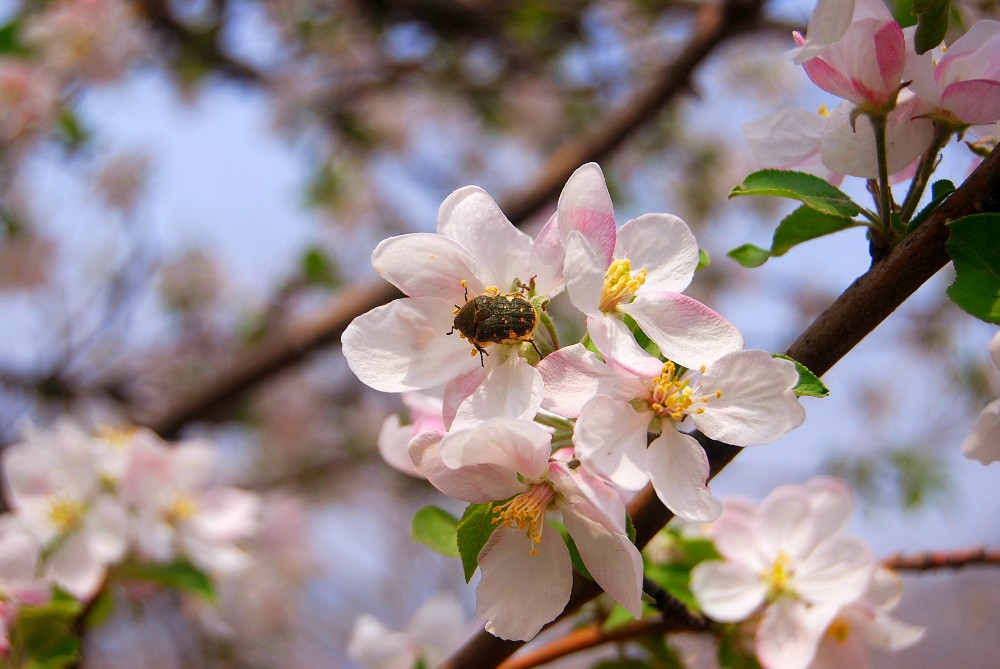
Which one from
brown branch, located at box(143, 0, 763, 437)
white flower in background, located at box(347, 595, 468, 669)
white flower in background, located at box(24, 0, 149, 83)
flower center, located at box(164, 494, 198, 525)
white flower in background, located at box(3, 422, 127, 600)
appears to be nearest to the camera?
white flower in background, located at box(347, 595, 468, 669)

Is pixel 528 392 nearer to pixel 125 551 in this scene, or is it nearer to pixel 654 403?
pixel 654 403

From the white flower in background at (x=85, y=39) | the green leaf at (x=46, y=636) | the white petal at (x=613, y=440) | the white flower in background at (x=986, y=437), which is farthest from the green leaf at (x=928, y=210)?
the white flower in background at (x=85, y=39)

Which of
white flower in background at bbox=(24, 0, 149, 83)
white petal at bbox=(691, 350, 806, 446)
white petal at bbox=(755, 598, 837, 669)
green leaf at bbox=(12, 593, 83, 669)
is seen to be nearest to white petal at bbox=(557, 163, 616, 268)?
white petal at bbox=(691, 350, 806, 446)

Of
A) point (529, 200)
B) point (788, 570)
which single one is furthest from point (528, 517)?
point (529, 200)

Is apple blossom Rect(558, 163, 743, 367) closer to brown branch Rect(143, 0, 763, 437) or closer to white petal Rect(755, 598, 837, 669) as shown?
white petal Rect(755, 598, 837, 669)

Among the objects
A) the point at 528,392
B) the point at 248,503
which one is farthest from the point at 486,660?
the point at 248,503

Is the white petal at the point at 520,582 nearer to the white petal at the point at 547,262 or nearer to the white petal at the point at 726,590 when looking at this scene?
the white petal at the point at 547,262
